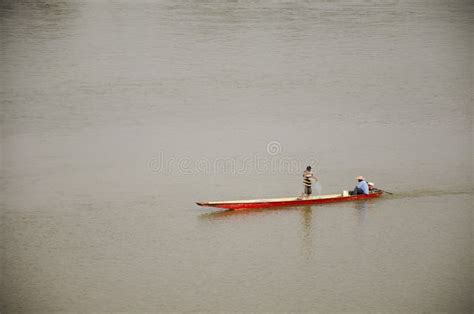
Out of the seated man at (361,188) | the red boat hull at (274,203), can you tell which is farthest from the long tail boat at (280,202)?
the seated man at (361,188)

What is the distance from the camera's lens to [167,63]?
26.1m

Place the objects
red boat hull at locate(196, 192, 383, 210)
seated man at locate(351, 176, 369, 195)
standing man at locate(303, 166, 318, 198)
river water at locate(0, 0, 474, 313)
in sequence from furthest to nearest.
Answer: seated man at locate(351, 176, 369, 195)
standing man at locate(303, 166, 318, 198)
red boat hull at locate(196, 192, 383, 210)
river water at locate(0, 0, 474, 313)

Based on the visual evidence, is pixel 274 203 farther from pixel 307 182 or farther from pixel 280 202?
pixel 307 182

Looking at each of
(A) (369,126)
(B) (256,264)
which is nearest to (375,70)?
(A) (369,126)

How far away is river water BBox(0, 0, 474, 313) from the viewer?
460 inches


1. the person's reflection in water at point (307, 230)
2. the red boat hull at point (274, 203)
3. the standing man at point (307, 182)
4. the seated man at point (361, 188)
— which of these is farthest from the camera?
the seated man at point (361, 188)

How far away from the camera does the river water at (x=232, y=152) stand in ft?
38.4

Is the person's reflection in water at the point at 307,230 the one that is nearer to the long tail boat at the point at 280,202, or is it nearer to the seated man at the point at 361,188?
the long tail boat at the point at 280,202

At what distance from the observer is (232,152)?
18.2 meters

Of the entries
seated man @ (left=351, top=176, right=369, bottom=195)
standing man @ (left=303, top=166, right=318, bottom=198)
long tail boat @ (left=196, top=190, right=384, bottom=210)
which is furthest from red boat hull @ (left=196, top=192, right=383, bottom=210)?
standing man @ (left=303, top=166, right=318, bottom=198)

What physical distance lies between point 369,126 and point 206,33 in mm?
10927

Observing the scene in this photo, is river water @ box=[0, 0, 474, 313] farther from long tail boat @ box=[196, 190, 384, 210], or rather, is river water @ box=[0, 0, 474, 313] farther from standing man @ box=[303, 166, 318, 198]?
standing man @ box=[303, 166, 318, 198]

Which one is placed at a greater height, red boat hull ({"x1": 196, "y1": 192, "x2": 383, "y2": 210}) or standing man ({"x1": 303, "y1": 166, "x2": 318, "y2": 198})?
standing man ({"x1": 303, "y1": 166, "x2": 318, "y2": 198})

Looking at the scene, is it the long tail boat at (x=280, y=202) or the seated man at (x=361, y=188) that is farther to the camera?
the seated man at (x=361, y=188)
